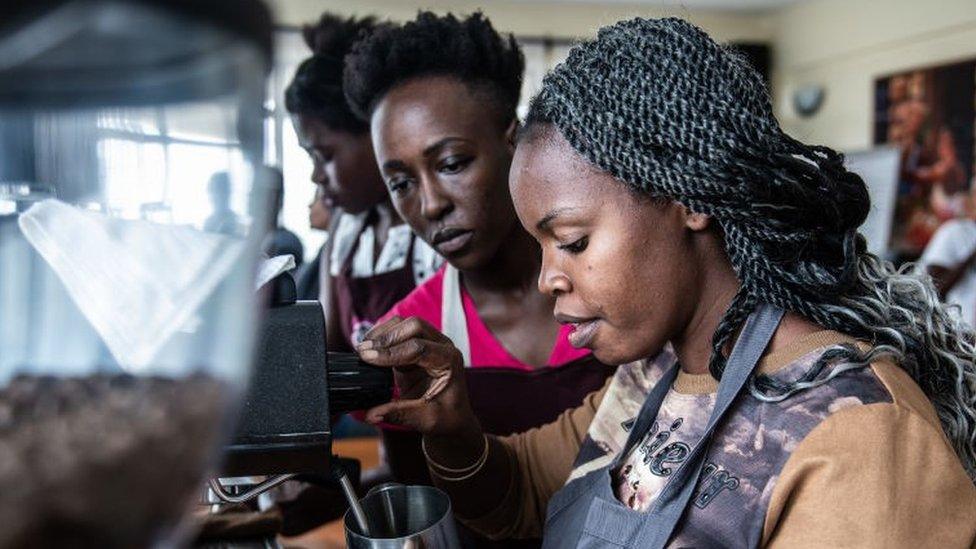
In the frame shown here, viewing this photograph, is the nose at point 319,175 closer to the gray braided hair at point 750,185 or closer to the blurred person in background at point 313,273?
the blurred person in background at point 313,273

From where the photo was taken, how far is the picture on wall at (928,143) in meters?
4.83

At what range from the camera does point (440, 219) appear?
52.6 inches

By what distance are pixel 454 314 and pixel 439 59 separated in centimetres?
41

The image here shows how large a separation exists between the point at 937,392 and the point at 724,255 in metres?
0.25

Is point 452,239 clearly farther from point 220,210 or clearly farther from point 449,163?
point 220,210

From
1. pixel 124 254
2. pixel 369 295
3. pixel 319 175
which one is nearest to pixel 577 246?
pixel 124 254

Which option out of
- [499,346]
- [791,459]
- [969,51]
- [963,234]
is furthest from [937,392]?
[969,51]

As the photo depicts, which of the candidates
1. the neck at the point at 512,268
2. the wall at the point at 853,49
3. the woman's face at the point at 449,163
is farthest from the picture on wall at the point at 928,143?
the woman's face at the point at 449,163

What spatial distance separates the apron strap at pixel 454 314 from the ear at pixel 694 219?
1.99 feet

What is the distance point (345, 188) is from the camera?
6.62 ft

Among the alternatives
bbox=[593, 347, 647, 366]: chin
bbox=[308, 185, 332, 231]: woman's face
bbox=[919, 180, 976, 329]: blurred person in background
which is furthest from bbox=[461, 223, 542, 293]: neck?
bbox=[919, 180, 976, 329]: blurred person in background

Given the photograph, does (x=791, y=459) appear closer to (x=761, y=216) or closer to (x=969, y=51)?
(x=761, y=216)

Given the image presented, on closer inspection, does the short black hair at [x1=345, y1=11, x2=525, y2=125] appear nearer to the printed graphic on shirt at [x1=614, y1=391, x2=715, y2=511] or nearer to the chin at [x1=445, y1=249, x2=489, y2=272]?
the chin at [x1=445, y1=249, x2=489, y2=272]

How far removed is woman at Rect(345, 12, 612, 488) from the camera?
132 centimetres
